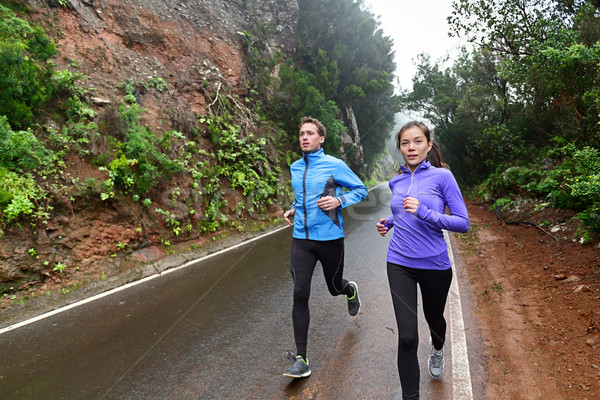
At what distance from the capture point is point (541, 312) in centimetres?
468

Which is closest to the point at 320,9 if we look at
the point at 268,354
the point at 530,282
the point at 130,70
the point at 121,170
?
the point at 130,70

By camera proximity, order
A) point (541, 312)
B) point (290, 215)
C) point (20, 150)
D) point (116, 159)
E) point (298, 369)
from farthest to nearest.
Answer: point (116, 159)
point (20, 150)
point (541, 312)
point (290, 215)
point (298, 369)

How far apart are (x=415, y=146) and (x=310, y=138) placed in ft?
3.82

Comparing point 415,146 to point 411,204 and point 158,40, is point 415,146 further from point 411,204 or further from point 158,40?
point 158,40

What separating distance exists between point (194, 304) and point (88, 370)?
1.79m

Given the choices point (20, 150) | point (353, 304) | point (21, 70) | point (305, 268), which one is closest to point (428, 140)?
point (305, 268)

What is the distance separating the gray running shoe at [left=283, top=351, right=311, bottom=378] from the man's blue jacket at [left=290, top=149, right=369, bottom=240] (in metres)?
1.16

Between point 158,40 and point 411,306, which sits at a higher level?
point 158,40

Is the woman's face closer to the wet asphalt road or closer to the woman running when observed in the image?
the woman running

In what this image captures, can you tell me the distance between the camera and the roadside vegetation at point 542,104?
7.97 meters

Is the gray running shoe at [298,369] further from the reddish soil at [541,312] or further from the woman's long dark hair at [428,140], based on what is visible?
the woman's long dark hair at [428,140]

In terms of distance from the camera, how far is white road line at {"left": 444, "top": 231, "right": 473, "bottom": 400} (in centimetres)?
308

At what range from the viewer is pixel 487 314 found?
476cm

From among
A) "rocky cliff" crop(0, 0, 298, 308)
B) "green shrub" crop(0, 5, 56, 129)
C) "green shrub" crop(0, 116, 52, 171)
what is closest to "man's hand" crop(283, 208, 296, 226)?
"rocky cliff" crop(0, 0, 298, 308)
